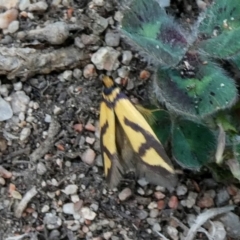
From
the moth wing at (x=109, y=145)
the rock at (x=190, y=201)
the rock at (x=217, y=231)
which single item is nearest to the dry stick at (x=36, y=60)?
the moth wing at (x=109, y=145)

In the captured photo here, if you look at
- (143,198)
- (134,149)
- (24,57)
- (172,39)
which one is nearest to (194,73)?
(172,39)

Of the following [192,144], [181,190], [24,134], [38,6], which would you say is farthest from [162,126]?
[38,6]

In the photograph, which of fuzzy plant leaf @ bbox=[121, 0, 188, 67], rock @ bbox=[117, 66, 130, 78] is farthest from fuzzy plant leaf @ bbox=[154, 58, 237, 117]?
rock @ bbox=[117, 66, 130, 78]

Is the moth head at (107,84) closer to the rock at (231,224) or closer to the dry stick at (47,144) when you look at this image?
the dry stick at (47,144)

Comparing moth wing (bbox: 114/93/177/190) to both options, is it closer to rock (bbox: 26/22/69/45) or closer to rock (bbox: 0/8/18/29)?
rock (bbox: 26/22/69/45)

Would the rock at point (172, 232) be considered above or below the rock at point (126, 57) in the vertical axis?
below
